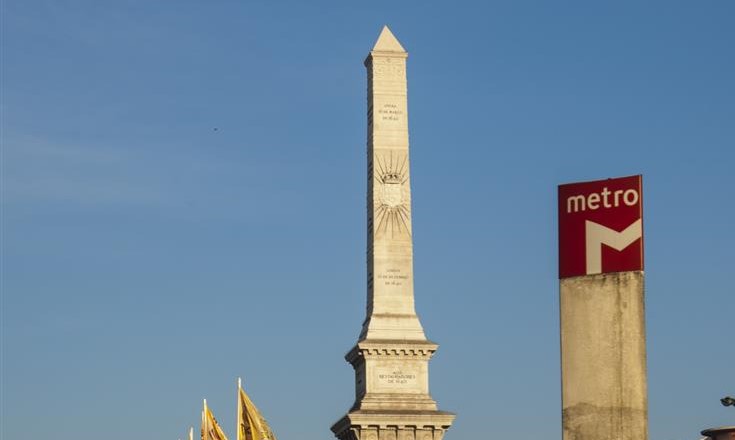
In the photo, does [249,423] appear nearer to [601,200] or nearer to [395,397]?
[395,397]

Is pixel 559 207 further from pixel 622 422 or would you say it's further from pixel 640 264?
pixel 622 422

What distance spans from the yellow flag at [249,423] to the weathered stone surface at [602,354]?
5662 centimetres

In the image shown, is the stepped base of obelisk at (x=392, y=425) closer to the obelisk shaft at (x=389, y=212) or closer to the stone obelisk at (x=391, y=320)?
the stone obelisk at (x=391, y=320)

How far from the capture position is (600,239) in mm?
13188

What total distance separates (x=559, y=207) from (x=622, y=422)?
5.69ft

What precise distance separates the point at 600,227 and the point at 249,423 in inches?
2316

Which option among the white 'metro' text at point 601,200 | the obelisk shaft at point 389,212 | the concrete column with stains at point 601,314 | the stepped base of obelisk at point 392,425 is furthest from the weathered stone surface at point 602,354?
the obelisk shaft at point 389,212

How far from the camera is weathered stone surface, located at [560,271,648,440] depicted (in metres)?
13.1

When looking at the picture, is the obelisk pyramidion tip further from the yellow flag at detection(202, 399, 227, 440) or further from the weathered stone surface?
the weathered stone surface

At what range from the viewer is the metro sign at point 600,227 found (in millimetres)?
12953

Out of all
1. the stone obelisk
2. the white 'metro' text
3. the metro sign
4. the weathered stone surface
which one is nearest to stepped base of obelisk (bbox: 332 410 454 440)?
the stone obelisk

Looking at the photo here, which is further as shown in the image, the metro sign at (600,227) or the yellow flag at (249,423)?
the yellow flag at (249,423)

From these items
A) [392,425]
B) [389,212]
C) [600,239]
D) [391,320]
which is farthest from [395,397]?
[600,239]

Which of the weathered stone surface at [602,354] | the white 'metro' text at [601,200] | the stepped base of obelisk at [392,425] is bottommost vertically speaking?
the stepped base of obelisk at [392,425]
